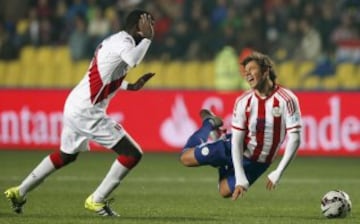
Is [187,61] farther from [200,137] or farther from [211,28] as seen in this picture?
[200,137]

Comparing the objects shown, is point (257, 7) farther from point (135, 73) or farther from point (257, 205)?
point (257, 205)

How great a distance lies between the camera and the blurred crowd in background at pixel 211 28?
21.2m

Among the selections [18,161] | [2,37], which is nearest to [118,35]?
[18,161]

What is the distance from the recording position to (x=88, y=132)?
1023 centimetres

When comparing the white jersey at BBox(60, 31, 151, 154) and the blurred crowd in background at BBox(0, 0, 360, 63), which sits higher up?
the white jersey at BBox(60, 31, 151, 154)

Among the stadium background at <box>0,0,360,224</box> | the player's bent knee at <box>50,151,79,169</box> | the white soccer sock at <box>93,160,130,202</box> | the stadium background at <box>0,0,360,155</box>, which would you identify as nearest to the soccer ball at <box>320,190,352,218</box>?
the white soccer sock at <box>93,160,130,202</box>

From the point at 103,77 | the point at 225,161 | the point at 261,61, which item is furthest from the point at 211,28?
the point at 261,61

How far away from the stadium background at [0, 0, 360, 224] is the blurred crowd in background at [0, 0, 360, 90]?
0.02 metres

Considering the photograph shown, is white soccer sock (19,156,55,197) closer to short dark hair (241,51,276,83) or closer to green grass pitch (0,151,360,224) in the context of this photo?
green grass pitch (0,151,360,224)

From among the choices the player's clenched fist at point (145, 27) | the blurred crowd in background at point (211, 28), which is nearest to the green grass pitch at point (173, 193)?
the player's clenched fist at point (145, 27)

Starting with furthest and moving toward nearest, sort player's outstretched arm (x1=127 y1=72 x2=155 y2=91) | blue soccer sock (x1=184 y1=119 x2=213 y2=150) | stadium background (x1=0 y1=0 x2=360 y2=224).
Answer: stadium background (x1=0 y1=0 x2=360 y2=224)
blue soccer sock (x1=184 y1=119 x2=213 y2=150)
player's outstretched arm (x1=127 y1=72 x2=155 y2=91)

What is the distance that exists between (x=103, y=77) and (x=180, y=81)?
37.6 ft

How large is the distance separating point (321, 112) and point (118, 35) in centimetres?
911

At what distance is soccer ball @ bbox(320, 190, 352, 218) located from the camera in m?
10.2
